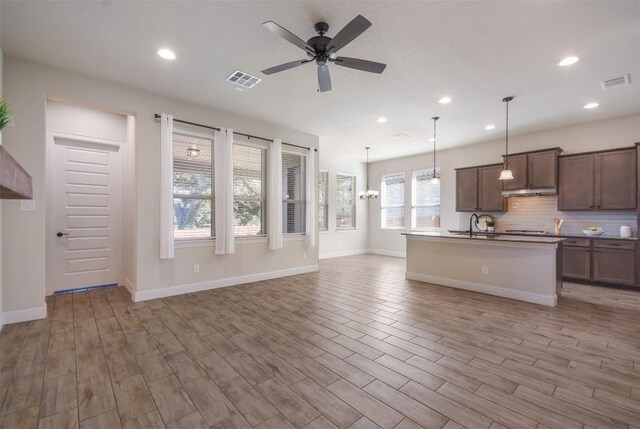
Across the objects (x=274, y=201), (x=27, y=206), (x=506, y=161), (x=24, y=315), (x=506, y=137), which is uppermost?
(x=506, y=137)

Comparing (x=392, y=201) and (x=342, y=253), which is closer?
(x=342, y=253)

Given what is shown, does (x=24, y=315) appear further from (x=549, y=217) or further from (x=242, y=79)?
(x=549, y=217)

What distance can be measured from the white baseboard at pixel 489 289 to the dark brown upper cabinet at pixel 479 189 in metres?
2.63

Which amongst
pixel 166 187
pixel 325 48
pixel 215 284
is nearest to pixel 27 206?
pixel 166 187

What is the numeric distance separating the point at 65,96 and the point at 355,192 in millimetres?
7448

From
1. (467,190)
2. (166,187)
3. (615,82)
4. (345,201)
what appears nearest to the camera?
(615,82)

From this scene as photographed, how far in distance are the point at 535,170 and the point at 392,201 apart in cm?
394

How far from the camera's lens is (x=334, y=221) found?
28.9 ft

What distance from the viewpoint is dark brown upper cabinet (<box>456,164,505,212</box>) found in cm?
653

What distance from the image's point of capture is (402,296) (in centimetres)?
447

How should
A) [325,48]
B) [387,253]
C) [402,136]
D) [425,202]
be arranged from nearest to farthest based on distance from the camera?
[325,48], [402,136], [425,202], [387,253]

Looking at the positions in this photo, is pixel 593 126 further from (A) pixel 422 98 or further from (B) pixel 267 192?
(B) pixel 267 192

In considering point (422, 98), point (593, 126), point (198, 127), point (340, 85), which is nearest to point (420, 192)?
point (593, 126)

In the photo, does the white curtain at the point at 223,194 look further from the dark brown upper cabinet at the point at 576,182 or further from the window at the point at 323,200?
the dark brown upper cabinet at the point at 576,182
